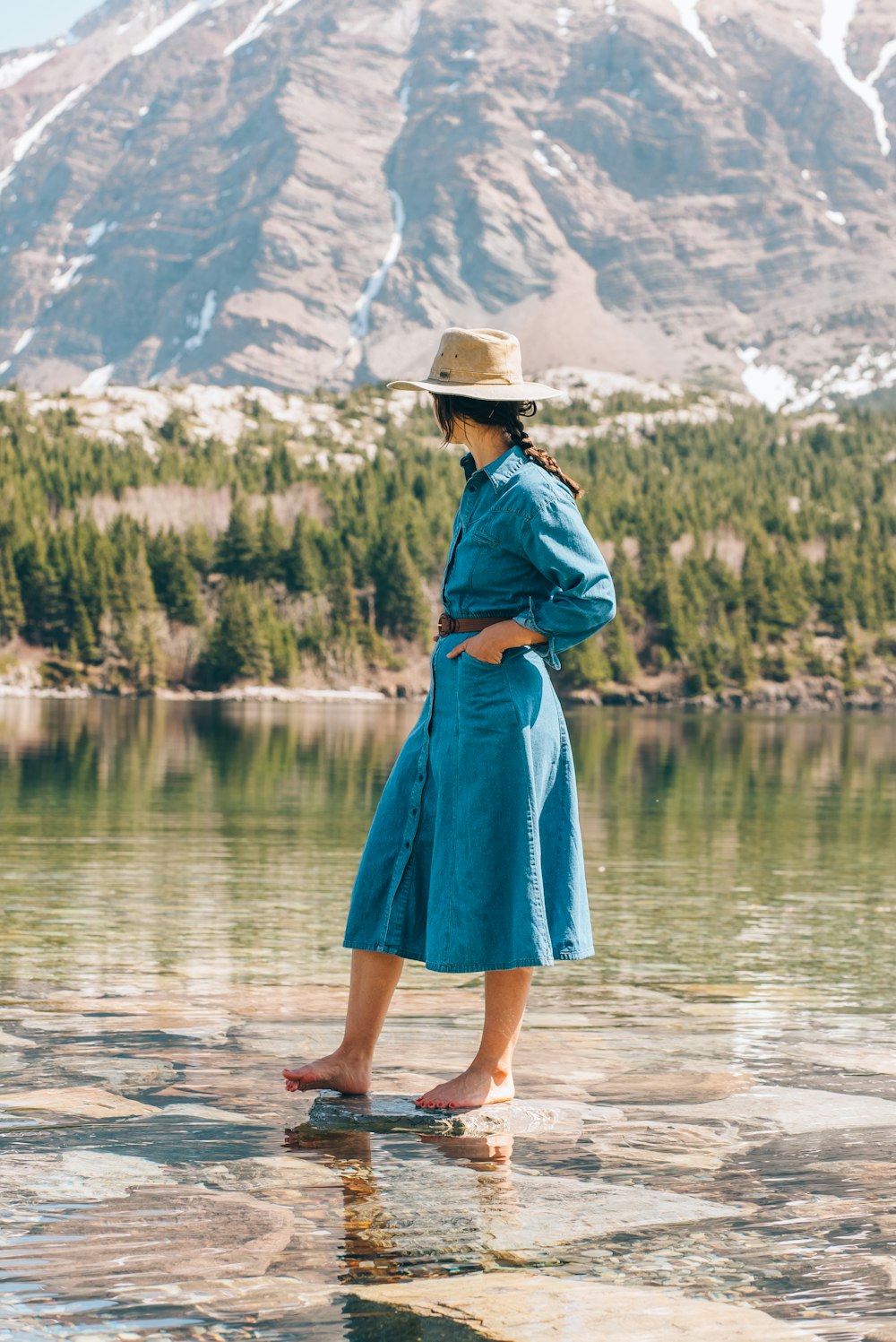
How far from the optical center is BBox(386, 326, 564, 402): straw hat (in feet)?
20.4

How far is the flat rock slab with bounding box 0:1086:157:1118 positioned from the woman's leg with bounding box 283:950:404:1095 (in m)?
0.56

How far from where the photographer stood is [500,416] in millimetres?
6312

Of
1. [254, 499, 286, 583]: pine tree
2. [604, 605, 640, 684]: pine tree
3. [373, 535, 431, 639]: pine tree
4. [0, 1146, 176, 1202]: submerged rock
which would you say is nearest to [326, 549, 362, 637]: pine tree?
[373, 535, 431, 639]: pine tree

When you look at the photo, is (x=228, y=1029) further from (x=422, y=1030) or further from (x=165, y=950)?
(x=165, y=950)

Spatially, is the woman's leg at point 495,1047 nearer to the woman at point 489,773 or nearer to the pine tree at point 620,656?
the woman at point 489,773

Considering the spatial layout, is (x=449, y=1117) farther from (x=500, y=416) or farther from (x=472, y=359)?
(x=472, y=359)

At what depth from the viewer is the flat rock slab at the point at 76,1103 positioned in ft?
19.3

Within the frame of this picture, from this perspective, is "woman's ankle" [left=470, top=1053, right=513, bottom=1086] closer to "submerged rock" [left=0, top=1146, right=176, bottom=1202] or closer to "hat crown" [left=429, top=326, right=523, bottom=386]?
"submerged rock" [left=0, top=1146, right=176, bottom=1202]

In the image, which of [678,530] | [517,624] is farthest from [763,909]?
[678,530]

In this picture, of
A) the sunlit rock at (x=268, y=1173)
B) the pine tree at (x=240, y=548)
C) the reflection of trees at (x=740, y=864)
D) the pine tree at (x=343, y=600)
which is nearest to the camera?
the sunlit rock at (x=268, y=1173)

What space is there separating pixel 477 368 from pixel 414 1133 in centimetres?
254

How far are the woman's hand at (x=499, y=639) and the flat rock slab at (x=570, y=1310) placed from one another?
89.0 inches

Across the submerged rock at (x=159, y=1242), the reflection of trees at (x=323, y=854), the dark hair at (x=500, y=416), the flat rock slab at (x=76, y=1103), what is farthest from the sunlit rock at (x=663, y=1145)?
the reflection of trees at (x=323, y=854)

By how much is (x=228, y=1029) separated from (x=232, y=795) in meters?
18.3
